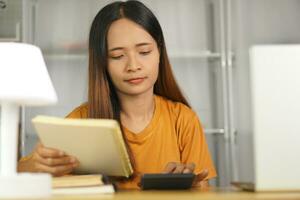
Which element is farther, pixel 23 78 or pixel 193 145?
pixel 193 145

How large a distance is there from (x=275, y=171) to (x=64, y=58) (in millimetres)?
2212

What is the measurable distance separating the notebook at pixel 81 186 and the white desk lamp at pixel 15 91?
9 cm

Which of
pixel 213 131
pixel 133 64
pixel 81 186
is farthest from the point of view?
pixel 213 131

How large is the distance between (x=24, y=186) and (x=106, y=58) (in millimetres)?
780

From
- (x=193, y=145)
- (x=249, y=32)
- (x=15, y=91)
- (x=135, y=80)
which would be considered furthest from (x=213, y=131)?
(x=15, y=91)

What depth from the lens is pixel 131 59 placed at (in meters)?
1.38

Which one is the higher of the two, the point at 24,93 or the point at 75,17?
the point at 75,17

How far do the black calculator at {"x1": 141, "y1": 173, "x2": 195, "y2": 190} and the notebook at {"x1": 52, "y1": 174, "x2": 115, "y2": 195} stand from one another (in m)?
0.09

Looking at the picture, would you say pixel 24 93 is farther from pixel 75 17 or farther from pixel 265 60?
pixel 75 17

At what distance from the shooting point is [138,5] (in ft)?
4.93

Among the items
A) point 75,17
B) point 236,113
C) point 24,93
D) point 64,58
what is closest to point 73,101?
point 64,58

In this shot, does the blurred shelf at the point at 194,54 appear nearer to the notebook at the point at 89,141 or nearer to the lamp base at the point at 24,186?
the notebook at the point at 89,141

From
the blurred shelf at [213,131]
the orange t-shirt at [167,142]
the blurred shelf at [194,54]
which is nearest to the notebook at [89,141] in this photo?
the orange t-shirt at [167,142]

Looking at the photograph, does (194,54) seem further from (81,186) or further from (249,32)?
(81,186)
